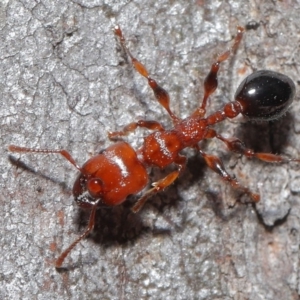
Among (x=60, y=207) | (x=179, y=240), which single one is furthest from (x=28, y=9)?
(x=179, y=240)

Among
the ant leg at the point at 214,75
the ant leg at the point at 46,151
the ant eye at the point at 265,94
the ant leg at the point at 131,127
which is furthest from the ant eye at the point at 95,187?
the ant eye at the point at 265,94

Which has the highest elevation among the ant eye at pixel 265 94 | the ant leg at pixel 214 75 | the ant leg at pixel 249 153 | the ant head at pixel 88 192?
the ant leg at pixel 214 75

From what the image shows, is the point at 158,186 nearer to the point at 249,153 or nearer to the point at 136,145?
the point at 136,145

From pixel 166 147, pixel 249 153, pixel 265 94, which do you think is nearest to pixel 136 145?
pixel 166 147

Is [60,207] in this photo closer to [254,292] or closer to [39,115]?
[39,115]

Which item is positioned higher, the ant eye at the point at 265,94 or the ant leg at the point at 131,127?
the ant leg at the point at 131,127

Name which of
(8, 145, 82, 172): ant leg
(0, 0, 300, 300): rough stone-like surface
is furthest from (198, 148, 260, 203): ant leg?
(8, 145, 82, 172): ant leg

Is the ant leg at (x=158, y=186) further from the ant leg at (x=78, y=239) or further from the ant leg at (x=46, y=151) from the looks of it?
the ant leg at (x=46, y=151)
